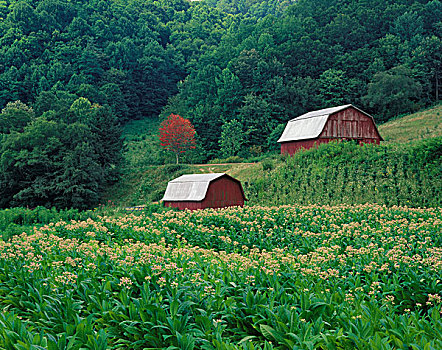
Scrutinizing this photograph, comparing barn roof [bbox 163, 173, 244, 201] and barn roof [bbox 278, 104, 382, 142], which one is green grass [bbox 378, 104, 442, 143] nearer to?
barn roof [bbox 278, 104, 382, 142]

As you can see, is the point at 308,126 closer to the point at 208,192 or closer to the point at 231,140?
the point at 208,192

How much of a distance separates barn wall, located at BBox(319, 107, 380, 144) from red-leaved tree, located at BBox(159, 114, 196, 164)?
28.0m

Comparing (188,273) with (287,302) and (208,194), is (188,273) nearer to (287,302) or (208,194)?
(287,302)

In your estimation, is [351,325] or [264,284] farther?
[264,284]

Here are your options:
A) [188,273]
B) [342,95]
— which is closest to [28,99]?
[342,95]

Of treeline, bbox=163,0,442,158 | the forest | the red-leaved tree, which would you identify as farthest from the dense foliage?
treeline, bbox=163,0,442,158

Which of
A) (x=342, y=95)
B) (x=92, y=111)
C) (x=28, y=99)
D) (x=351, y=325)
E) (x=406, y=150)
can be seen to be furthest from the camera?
(x=28, y=99)

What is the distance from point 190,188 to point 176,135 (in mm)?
32831

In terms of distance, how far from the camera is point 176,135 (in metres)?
61.7

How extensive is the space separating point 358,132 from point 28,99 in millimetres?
84345

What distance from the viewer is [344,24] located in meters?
86.3

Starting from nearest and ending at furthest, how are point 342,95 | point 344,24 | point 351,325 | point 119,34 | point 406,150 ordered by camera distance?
point 351,325
point 406,150
point 342,95
point 344,24
point 119,34

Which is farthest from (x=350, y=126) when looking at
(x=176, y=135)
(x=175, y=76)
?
(x=175, y=76)

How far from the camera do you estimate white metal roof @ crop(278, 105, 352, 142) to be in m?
38.4
